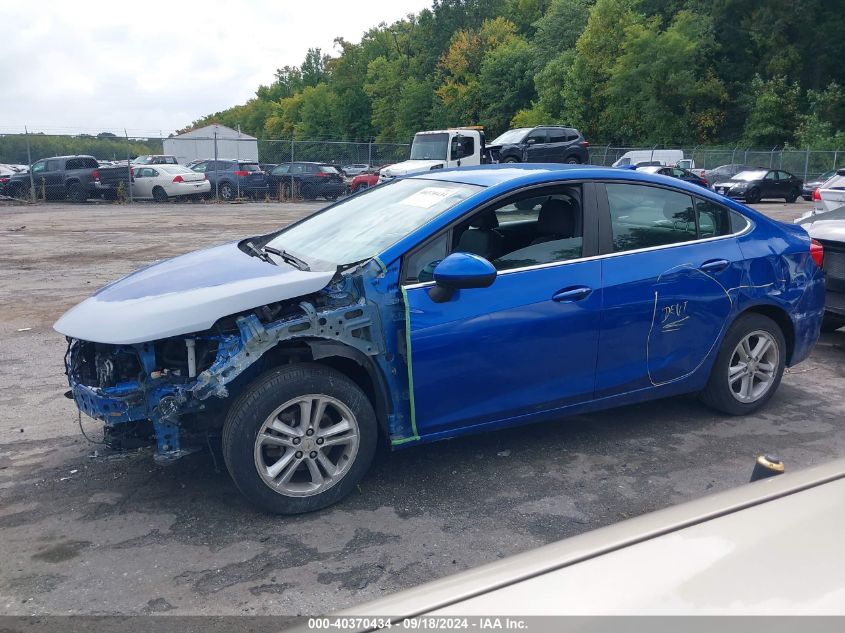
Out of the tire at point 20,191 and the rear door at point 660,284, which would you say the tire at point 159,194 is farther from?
the rear door at point 660,284

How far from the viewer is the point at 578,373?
412cm

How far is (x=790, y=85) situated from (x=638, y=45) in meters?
9.70

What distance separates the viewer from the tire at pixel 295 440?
136 inches

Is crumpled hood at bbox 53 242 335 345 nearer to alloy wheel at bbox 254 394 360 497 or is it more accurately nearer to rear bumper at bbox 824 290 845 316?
alloy wheel at bbox 254 394 360 497

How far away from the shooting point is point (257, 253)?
4.46 metres

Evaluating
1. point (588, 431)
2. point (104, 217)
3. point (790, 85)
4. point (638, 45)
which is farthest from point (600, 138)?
point (588, 431)

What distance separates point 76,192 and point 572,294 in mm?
24870

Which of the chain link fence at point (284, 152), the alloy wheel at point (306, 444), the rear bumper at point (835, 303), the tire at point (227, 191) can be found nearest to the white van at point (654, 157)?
the chain link fence at point (284, 152)

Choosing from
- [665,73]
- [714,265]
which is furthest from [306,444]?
[665,73]

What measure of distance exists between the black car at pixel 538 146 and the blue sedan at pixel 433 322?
21.9 meters

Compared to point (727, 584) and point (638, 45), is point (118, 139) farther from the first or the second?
point (638, 45)

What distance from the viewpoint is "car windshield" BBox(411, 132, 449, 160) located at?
74.2 feet

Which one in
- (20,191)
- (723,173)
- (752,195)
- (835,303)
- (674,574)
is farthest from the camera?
(723,173)

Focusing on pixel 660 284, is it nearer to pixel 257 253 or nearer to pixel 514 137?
pixel 257 253
